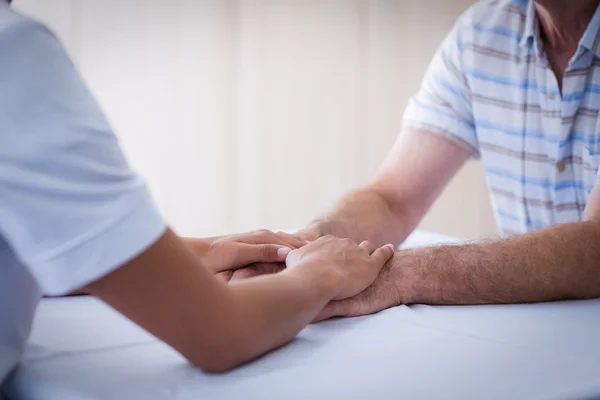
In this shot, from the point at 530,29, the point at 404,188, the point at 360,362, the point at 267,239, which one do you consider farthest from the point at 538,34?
the point at 360,362

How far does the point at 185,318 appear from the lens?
2.52ft

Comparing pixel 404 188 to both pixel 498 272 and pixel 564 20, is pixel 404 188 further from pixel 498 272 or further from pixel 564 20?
pixel 498 272

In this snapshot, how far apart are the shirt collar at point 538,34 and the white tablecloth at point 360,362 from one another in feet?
2.78

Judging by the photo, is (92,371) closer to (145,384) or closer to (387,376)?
(145,384)

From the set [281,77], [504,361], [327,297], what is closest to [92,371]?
[327,297]

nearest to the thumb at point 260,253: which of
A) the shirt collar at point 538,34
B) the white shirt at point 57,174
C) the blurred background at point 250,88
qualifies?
the white shirt at point 57,174

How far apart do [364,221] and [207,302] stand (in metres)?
0.98

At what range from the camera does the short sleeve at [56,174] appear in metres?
0.65

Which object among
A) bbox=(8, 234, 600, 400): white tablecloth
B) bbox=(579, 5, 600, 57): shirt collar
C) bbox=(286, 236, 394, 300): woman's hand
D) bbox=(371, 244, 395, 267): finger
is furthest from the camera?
bbox=(579, 5, 600, 57): shirt collar

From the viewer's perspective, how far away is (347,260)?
1.19 m

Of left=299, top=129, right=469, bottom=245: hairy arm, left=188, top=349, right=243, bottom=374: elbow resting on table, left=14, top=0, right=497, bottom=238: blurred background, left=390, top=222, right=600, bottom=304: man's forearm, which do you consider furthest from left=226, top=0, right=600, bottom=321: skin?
left=14, top=0, right=497, bottom=238: blurred background

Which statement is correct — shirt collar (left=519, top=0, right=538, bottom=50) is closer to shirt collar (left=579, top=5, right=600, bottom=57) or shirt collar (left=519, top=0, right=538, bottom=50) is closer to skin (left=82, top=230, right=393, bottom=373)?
shirt collar (left=579, top=5, right=600, bottom=57)

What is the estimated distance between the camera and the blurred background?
2.98 m

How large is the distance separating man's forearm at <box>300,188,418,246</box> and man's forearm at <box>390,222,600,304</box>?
0.35m
